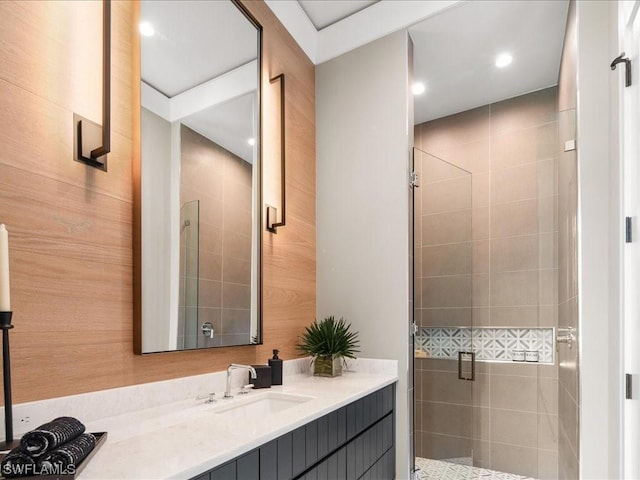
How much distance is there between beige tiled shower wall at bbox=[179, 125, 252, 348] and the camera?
1.75 metres

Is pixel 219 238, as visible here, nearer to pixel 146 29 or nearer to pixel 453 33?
pixel 146 29

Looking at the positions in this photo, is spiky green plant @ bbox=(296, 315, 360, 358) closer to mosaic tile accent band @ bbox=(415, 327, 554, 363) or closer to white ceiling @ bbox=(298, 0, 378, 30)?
mosaic tile accent band @ bbox=(415, 327, 554, 363)

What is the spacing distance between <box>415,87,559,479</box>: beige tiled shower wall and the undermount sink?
42.7 inches

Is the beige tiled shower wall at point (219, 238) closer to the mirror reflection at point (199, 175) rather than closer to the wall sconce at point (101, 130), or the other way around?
the mirror reflection at point (199, 175)

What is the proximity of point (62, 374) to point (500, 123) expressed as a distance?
3.28m

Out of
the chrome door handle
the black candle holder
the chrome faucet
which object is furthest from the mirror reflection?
the chrome door handle

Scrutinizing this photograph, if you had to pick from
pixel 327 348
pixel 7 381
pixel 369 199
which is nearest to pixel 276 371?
pixel 327 348

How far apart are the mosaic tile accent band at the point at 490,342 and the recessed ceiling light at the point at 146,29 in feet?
7.12

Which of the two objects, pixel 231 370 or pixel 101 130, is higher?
pixel 101 130

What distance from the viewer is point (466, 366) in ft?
10.1

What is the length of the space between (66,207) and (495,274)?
2.89 meters

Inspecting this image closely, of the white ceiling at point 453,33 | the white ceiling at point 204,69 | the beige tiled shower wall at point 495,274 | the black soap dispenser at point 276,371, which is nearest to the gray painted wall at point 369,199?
the white ceiling at point 453,33

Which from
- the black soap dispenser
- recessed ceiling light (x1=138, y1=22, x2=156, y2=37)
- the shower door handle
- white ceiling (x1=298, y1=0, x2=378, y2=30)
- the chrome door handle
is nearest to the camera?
recessed ceiling light (x1=138, y1=22, x2=156, y2=37)

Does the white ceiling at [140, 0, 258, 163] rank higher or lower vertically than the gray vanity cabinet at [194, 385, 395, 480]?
higher
